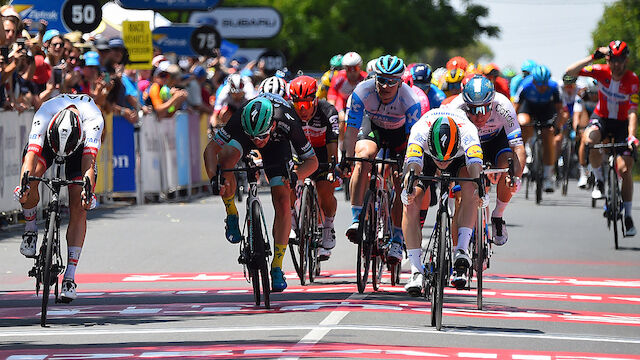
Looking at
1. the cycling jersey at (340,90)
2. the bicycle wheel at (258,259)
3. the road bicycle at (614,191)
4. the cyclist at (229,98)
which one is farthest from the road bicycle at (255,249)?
the cyclist at (229,98)

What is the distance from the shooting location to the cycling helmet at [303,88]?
14.0 metres

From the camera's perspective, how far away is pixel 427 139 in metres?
11.5

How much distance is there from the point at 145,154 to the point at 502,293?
10.5 m

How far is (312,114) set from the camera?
14336mm

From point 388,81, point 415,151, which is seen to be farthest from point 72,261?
point 388,81

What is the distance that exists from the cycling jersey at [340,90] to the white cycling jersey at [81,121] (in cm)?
834

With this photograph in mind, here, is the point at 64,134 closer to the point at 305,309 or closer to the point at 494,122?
the point at 305,309

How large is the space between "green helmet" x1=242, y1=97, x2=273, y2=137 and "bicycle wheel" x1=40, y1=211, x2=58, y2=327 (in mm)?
1701

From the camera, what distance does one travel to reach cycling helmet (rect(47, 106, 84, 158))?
11859 mm

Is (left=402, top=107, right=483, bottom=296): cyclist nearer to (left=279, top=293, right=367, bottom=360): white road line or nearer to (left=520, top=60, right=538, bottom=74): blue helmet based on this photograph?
(left=279, top=293, right=367, bottom=360): white road line

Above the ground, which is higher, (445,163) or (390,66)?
(390,66)

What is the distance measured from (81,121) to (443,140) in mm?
2857

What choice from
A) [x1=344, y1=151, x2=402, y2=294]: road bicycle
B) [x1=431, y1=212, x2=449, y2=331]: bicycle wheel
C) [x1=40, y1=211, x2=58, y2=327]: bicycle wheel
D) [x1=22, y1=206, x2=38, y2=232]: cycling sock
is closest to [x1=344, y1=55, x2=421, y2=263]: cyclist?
[x1=344, y1=151, x2=402, y2=294]: road bicycle

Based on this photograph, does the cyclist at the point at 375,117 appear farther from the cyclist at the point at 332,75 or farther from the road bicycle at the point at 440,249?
the cyclist at the point at 332,75
